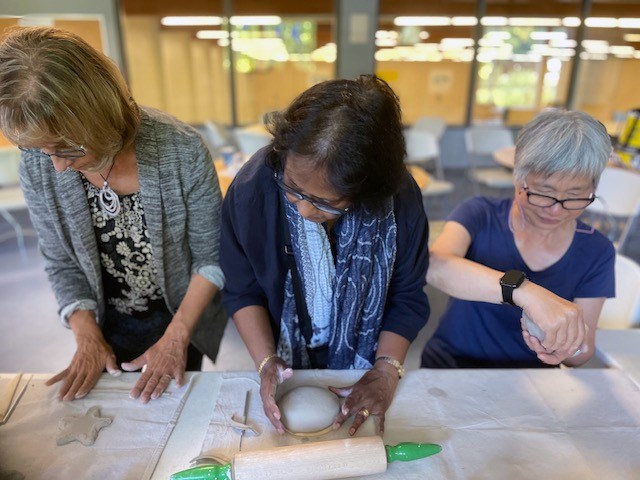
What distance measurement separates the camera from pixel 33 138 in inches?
35.4

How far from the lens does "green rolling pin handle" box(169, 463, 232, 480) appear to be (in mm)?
760

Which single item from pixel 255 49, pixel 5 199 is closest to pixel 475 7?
pixel 255 49

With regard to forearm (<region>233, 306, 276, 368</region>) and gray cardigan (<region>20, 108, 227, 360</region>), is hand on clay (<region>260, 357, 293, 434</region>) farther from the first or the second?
gray cardigan (<region>20, 108, 227, 360</region>)

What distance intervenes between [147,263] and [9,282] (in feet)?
8.95

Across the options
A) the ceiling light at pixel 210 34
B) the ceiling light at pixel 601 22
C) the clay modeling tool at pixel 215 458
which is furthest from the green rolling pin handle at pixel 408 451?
the ceiling light at pixel 601 22

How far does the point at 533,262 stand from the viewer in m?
1.28

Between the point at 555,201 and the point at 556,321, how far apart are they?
1.06ft

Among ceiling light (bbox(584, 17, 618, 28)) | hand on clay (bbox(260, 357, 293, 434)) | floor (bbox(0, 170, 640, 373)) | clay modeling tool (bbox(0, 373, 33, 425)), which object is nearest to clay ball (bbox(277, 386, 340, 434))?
hand on clay (bbox(260, 357, 293, 434))

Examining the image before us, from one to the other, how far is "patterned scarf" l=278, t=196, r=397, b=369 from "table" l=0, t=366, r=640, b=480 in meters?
0.12

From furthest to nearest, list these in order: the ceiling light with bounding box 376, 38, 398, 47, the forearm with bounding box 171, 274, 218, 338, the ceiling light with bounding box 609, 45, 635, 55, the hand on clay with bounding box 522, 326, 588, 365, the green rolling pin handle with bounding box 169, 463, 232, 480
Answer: the ceiling light with bounding box 609, 45, 635, 55, the ceiling light with bounding box 376, 38, 398, 47, the forearm with bounding box 171, 274, 218, 338, the hand on clay with bounding box 522, 326, 588, 365, the green rolling pin handle with bounding box 169, 463, 232, 480

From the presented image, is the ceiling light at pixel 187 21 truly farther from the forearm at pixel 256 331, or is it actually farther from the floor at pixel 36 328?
the forearm at pixel 256 331

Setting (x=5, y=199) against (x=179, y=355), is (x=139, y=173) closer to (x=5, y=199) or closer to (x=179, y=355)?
(x=179, y=355)

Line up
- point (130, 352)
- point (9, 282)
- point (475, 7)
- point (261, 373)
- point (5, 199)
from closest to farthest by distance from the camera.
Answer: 1. point (261, 373)
2. point (130, 352)
3. point (9, 282)
4. point (5, 199)
5. point (475, 7)

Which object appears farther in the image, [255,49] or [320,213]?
[255,49]
